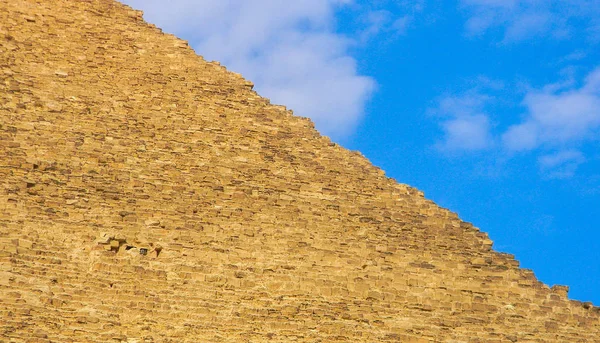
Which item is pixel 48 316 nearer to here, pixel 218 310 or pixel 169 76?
pixel 218 310

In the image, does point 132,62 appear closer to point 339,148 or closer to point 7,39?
point 7,39

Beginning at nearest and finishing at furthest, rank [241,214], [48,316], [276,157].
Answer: [48,316] < [241,214] < [276,157]

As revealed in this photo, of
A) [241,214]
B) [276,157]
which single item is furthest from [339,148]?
[241,214]

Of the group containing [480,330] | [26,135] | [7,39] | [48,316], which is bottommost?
[48,316]

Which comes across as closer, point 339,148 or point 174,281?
point 174,281

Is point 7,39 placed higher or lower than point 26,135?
higher

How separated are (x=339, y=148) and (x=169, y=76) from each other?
10.5ft

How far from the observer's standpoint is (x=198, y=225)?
2491 centimetres

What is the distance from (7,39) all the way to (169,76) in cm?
277

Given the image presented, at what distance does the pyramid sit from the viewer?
23.2m

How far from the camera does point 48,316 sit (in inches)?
875

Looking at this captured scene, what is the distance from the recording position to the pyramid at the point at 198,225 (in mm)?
23203

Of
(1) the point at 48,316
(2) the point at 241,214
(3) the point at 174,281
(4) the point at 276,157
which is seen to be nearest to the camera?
(1) the point at 48,316

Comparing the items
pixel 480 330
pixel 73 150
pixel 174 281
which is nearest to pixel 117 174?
pixel 73 150
